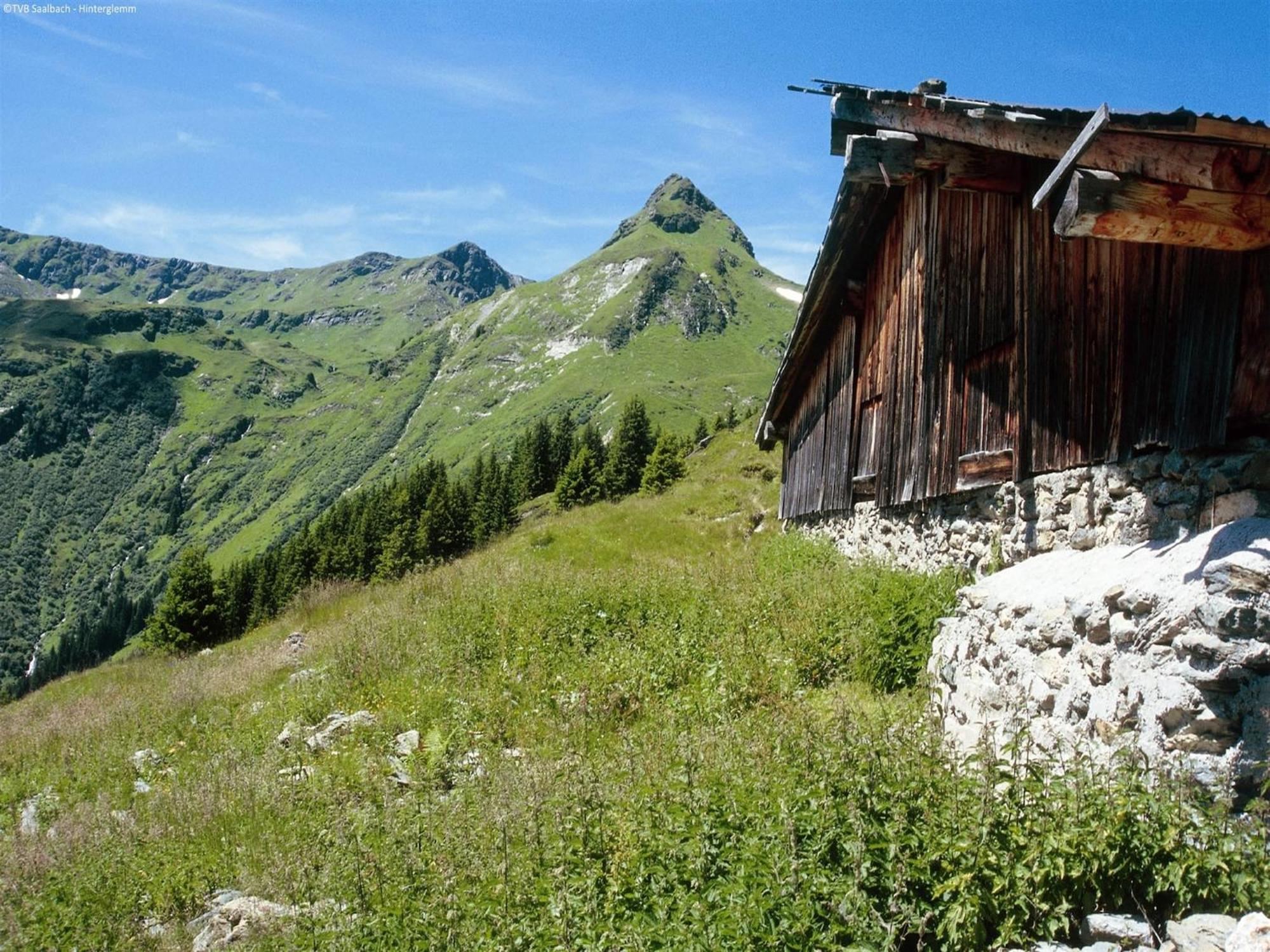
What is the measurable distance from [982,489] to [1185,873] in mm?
5870

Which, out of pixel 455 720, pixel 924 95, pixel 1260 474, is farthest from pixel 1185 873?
pixel 455 720

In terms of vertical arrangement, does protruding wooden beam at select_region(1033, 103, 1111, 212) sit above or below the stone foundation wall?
above

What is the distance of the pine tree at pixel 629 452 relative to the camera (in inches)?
2234

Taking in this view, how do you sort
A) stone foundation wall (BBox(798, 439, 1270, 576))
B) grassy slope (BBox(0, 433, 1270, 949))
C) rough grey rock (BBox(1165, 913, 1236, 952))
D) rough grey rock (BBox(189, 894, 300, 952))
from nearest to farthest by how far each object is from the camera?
rough grey rock (BBox(1165, 913, 1236, 952)), grassy slope (BBox(0, 433, 1270, 949)), stone foundation wall (BBox(798, 439, 1270, 576)), rough grey rock (BBox(189, 894, 300, 952))

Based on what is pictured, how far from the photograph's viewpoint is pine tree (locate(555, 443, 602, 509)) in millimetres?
56125

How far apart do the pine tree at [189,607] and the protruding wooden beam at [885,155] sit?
39682 millimetres

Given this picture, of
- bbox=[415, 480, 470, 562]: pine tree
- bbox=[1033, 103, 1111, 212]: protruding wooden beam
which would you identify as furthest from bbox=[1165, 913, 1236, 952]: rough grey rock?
bbox=[415, 480, 470, 562]: pine tree

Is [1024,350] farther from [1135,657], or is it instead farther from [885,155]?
[1135,657]

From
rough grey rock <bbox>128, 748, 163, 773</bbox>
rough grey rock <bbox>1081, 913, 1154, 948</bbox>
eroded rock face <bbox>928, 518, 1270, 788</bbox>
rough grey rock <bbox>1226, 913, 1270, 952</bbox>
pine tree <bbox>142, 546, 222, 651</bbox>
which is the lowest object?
pine tree <bbox>142, 546, 222, 651</bbox>

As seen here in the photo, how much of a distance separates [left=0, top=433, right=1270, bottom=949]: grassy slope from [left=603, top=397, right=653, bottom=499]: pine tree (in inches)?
1645

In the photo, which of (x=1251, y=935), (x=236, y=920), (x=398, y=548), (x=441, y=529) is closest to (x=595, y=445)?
(x=441, y=529)

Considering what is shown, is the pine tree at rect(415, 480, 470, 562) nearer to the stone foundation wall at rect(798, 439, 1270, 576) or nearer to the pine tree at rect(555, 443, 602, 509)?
the pine tree at rect(555, 443, 602, 509)

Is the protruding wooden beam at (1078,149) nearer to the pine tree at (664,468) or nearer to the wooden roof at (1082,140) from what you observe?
the wooden roof at (1082,140)

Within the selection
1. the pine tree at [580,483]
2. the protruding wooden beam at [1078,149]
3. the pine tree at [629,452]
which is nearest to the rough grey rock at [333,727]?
the protruding wooden beam at [1078,149]
